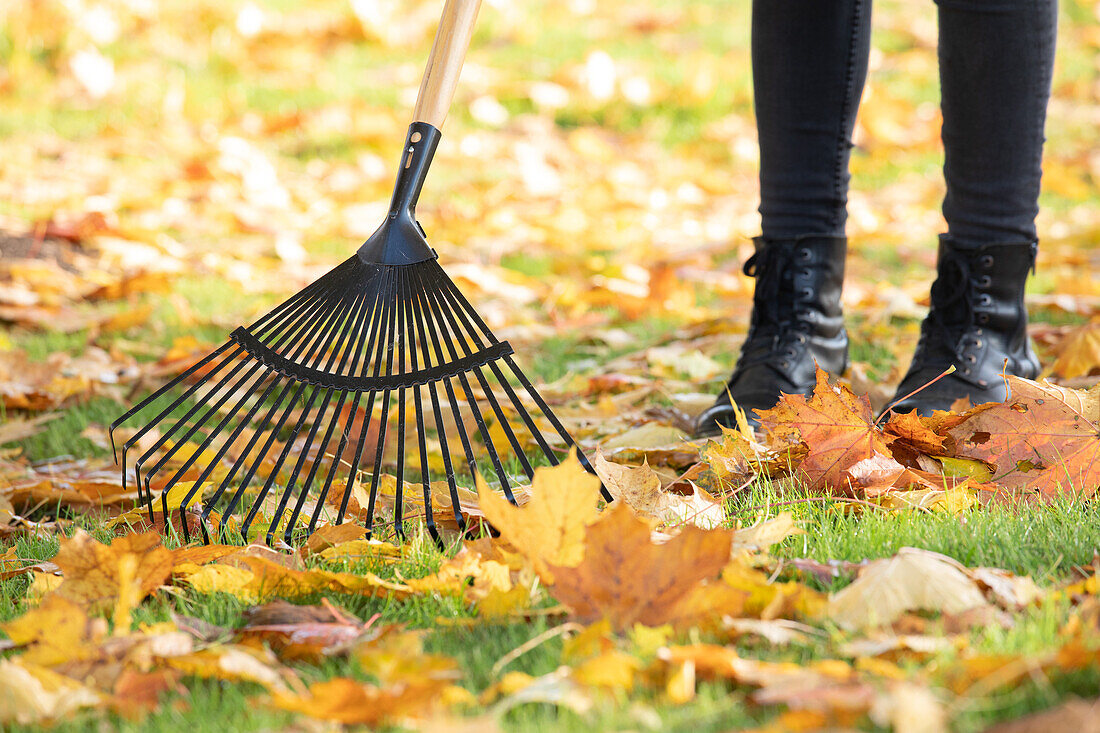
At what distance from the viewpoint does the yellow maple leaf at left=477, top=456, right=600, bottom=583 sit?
38.9 inches

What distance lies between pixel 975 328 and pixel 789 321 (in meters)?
0.31

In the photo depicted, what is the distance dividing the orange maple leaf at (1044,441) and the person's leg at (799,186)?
1.36 feet

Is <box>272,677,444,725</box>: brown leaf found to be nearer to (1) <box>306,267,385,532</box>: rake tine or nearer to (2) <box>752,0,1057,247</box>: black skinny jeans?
(1) <box>306,267,385,532</box>: rake tine

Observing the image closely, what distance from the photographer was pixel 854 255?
3289 millimetres

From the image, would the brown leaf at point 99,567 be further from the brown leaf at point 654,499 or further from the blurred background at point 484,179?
the blurred background at point 484,179

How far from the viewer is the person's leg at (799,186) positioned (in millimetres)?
1709

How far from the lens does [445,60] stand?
57.4 inches

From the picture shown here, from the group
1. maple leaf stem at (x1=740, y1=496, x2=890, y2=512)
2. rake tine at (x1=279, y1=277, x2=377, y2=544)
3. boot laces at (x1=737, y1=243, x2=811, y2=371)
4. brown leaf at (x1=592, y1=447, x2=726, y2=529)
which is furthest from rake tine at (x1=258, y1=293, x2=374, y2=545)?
boot laces at (x1=737, y1=243, x2=811, y2=371)

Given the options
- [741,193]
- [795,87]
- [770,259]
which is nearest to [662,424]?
[770,259]

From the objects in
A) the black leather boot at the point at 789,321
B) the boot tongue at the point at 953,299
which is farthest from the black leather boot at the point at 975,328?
the black leather boot at the point at 789,321

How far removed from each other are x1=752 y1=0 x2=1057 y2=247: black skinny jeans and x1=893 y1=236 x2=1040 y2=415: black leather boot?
36 mm

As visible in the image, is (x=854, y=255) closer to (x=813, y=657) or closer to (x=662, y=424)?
(x=662, y=424)

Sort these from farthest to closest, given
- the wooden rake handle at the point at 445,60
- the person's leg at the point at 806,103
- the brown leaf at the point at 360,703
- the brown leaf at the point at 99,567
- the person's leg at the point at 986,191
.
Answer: the person's leg at the point at 806,103, the person's leg at the point at 986,191, the wooden rake handle at the point at 445,60, the brown leaf at the point at 99,567, the brown leaf at the point at 360,703

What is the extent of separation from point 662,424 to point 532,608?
0.77m
